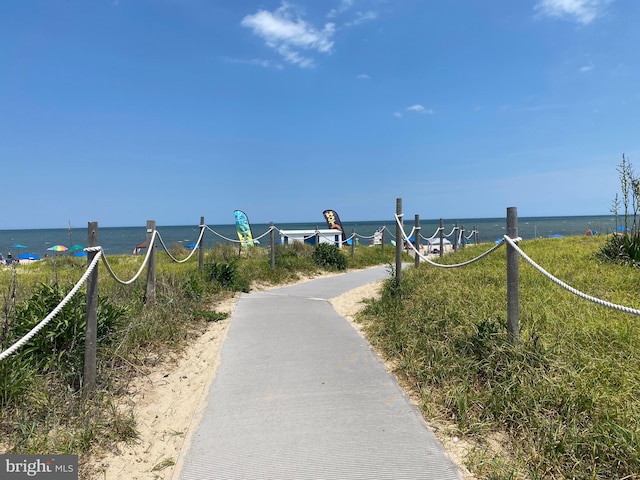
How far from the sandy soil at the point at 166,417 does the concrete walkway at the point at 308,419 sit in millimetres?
114

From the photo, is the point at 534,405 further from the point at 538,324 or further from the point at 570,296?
the point at 570,296

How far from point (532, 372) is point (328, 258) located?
35.5 ft

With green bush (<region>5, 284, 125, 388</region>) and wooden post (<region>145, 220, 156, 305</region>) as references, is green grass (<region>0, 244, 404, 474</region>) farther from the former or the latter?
wooden post (<region>145, 220, 156, 305</region>)

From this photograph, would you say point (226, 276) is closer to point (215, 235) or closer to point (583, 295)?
point (583, 295)

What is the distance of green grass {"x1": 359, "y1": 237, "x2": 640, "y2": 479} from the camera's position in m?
2.61

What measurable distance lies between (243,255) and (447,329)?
429 inches

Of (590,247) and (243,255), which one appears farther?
(243,255)

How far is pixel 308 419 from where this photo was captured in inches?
128

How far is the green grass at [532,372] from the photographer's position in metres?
2.61

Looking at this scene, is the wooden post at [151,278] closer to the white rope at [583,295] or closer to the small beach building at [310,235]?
the white rope at [583,295]

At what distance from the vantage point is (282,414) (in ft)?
11.0

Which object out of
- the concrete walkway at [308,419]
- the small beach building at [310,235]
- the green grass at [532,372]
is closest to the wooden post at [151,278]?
the concrete walkway at [308,419]

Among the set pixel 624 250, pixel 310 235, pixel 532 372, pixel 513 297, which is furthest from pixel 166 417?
pixel 310 235

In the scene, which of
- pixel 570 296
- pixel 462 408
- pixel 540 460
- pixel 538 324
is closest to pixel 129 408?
pixel 462 408
